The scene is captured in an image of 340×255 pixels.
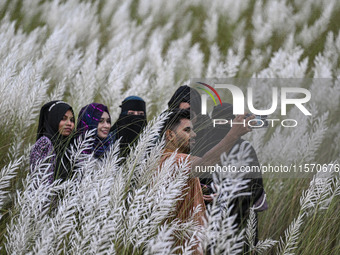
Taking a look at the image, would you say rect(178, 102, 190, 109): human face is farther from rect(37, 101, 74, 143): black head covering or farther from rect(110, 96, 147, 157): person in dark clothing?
rect(37, 101, 74, 143): black head covering

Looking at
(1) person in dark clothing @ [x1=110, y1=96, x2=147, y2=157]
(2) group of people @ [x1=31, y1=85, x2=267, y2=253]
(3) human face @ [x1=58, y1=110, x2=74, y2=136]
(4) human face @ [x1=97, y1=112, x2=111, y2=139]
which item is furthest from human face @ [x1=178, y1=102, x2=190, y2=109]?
(3) human face @ [x1=58, y1=110, x2=74, y2=136]

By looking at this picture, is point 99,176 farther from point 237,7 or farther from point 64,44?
point 237,7

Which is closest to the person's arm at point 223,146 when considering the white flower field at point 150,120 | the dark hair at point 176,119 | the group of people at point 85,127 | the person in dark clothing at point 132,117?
the white flower field at point 150,120

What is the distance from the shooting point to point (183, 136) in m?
1.96

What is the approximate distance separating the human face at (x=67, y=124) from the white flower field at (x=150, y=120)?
0.19 m

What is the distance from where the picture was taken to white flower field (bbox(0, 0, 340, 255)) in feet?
4.41

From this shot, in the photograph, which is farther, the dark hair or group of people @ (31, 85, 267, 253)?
the dark hair

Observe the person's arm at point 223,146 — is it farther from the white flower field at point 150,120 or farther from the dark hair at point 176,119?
the dark hair at point 176,119

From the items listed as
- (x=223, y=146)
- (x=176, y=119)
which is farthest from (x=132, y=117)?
(x=223, y=146)

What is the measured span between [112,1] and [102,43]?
128 centimetres

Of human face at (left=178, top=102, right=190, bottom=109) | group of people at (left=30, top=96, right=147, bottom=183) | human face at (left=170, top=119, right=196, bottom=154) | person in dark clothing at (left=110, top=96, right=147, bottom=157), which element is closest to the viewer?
human face at (left=170, top=119, right=196, bottom=154)

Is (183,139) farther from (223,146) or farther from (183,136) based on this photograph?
(223,146)

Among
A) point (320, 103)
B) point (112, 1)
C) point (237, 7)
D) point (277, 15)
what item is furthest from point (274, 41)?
point (112, 1)

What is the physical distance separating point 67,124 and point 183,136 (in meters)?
0.82
